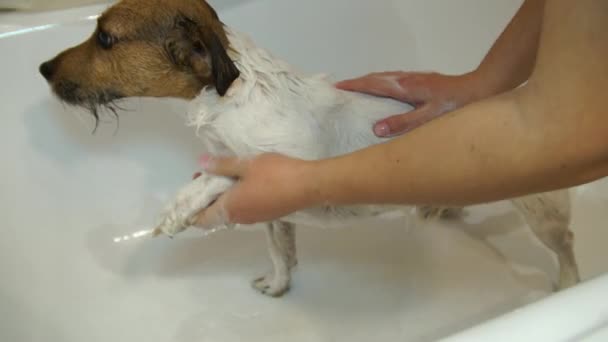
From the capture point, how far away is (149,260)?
1.57 meters

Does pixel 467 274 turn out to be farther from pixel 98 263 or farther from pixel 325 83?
pixel 98 263

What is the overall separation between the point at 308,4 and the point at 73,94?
73 centimetres

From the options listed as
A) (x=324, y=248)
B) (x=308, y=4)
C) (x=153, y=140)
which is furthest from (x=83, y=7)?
(x=324, y=248)

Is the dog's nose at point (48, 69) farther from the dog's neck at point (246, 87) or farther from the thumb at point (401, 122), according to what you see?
the thumb at point (401, 122)

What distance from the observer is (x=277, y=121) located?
108cm

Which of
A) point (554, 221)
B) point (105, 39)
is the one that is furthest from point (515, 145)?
point (105, 39)

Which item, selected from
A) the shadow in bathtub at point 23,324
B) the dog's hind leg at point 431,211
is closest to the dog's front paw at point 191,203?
the shadow in bathtub at point 23,324

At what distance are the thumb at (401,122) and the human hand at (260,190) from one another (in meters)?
0.28

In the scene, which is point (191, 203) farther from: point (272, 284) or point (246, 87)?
point (272, 284)

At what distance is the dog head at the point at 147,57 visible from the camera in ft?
3.37

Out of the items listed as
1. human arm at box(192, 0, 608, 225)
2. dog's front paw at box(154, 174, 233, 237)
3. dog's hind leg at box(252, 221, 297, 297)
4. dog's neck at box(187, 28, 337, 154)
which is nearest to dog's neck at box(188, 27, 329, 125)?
dog's neck at box(187, 28, 337, 154)

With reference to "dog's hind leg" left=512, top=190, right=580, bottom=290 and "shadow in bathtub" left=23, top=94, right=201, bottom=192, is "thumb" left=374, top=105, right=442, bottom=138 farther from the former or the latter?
"shadow in bathtub" left=23, top=94, right=201, bottom=192

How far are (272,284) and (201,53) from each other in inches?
26.5

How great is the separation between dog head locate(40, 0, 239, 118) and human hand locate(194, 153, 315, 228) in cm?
14
